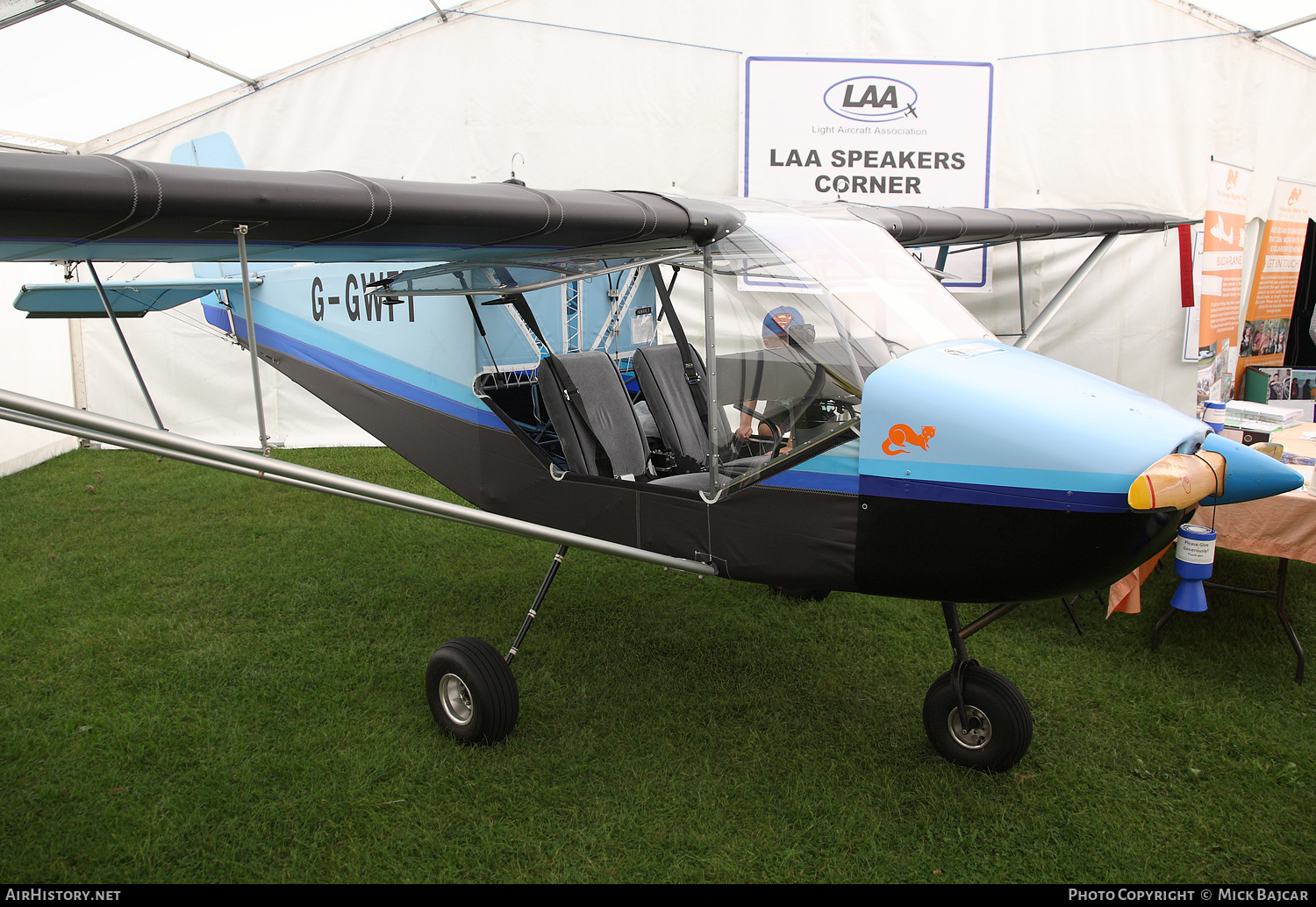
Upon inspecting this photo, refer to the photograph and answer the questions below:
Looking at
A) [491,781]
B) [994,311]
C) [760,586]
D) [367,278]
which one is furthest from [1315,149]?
[491,781]

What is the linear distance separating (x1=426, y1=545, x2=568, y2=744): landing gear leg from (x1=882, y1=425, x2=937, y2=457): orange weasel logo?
1.48 metres

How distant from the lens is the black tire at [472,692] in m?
3.06

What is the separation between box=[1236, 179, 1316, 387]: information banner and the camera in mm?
7633

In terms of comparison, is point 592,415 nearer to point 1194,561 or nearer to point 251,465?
point 251,465

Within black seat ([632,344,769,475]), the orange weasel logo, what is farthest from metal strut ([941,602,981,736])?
black seat ([632,344,769,475])

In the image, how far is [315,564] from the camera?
5.18m

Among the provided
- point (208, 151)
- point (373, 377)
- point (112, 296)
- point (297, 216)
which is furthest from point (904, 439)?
point (112, 296)

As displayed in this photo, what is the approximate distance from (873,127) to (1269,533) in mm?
5025

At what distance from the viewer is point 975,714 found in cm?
298

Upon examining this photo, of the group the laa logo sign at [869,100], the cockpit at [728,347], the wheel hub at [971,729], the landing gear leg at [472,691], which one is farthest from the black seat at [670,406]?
the laa logo sign at [869,100]

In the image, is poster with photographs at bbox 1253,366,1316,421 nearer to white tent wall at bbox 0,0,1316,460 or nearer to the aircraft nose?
white tent wall at bbox 0,0,1316,460

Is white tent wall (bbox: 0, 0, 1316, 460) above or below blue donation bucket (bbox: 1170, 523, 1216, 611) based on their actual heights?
above

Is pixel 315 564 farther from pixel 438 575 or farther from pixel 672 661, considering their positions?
pixel 672 661

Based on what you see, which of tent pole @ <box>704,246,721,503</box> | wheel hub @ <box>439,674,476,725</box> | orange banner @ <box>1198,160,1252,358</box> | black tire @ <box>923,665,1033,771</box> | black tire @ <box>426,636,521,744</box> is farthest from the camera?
orange banner @ <box>1198,160,1252,358</box>
